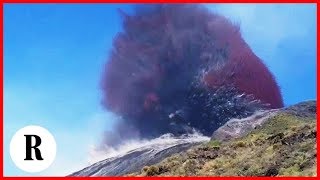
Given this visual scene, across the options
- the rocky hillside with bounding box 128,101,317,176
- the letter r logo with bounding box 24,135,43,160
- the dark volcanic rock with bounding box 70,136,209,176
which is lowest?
the letter r logo with bounding box 24,135,43,160

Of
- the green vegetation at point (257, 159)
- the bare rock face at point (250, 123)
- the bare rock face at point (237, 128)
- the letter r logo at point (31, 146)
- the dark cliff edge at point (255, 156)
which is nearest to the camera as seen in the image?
the letter r logo at point (31, 146)

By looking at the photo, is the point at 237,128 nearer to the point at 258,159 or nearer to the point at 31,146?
the point at 258,159

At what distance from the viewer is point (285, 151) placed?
50531 millimetres

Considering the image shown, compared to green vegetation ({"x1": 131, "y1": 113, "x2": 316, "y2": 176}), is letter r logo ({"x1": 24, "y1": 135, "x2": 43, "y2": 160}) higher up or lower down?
lower down

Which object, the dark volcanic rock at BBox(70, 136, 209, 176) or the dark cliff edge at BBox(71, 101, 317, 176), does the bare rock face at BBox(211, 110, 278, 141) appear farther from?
the dark volcanic rock at BBox(70, 136, 209, 176)

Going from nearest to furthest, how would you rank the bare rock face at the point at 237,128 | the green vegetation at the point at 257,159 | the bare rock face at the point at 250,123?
the green vegetation at the point at 257,159 → the bare rock face at the point at 237,128 → the bare rock face at the point at 250,123

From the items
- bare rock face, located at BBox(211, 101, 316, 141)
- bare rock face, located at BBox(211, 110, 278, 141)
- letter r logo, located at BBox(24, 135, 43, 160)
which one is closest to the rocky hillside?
bare rock face, located at BBox(211, 110, 278, 141)

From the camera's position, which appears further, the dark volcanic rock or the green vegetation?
the dark volcanic rock

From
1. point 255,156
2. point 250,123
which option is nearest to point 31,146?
point 255,156

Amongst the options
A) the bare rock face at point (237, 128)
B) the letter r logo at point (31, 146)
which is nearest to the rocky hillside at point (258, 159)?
the bare rock face at point (237, 128)

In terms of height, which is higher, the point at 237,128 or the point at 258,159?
the point at 237,128

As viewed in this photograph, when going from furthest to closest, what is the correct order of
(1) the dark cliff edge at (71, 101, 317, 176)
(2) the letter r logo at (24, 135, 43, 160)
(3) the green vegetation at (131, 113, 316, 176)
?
(1) the dark cliff edge at (71, 101, 317, 176)
(3) the green vegetation at (131, 113, 316, 176)
(2) the letter r logo at (24, 135, 43, 160)

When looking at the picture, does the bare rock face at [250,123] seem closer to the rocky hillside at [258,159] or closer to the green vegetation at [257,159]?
the rocky hillside at [258,159]

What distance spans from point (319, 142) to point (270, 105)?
9616cm
